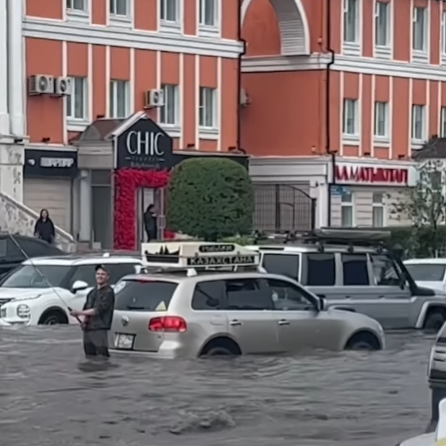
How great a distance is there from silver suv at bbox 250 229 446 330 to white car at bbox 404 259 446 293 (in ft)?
15.1

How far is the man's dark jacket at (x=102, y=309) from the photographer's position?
20.2m

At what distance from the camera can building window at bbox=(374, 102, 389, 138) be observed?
60.0 metres

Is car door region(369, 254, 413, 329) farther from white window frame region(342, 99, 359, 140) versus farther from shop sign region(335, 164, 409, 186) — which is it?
white window frame region(342, 99, 359, 140)

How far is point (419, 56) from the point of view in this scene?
202 feet

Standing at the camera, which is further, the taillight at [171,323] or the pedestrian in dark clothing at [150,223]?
the pedestrian in dark clothing at [150,223]

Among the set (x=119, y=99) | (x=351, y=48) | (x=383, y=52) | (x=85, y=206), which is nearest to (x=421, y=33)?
(x=383, y=52)

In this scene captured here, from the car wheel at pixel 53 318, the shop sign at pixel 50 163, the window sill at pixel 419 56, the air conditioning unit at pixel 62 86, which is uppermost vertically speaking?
the window sill at pixel 419 56

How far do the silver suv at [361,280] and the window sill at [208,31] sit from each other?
89.8 feet

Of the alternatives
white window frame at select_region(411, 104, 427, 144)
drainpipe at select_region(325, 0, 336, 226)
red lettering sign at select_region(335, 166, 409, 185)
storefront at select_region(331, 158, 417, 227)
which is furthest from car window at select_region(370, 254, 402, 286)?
white window frame at select_region(411, 104, 427, 144)

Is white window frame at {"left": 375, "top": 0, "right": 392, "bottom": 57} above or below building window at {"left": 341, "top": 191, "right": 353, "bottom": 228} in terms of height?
above

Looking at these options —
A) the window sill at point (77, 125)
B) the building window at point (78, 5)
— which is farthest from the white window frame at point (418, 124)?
the building window at point (78, 5)

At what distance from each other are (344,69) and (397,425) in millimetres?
43106

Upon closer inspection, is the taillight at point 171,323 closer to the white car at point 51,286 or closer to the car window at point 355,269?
the car window at point 355,269

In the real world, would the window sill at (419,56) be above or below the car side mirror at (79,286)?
above
